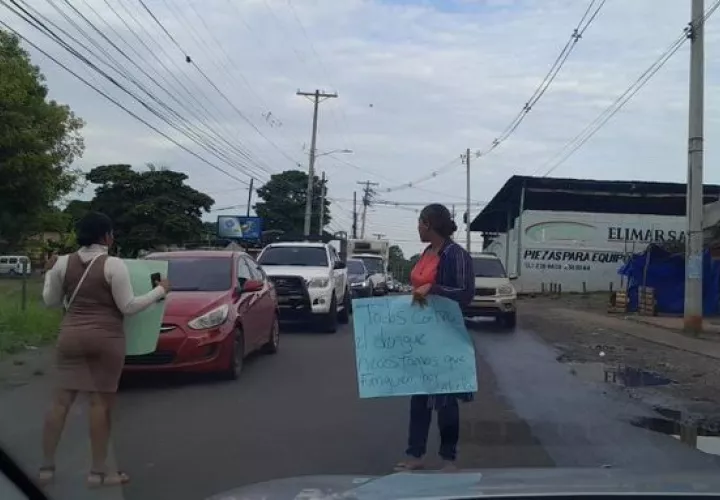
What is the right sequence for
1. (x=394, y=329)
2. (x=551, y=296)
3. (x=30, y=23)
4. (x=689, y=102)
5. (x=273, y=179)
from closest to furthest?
(x=394, y=329), (x=30, y=23), (x=689, y=102), (x=551, y=296), (x=273, y=179)

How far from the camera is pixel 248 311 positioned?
36.7ft

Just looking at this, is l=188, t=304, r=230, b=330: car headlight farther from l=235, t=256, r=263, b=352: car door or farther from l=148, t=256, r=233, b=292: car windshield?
l=148, t=256, r=233, b=292: car windshield

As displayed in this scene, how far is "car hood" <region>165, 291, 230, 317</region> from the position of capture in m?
9.88

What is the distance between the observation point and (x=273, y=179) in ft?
232

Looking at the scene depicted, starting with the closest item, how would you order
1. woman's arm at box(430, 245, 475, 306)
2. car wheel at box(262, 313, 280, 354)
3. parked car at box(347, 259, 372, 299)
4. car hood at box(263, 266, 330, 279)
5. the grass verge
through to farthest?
woman's arm at box(430, 245, 475, 306)
the grass verge
car wheel at box(262, 313, 280, 354)
car hood at box(263, 266, 330, 279)
parked car at box(347, 259, 372, 299)

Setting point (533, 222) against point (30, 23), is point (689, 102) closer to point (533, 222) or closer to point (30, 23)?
point (30, 23)

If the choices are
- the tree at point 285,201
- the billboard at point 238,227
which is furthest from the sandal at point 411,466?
the tree at point 285,201

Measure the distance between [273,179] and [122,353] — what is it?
65.4 m

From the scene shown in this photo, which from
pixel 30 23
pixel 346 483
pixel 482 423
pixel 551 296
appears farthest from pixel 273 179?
pixel 346 483

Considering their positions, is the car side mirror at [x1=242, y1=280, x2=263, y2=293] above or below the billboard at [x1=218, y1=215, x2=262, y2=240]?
below

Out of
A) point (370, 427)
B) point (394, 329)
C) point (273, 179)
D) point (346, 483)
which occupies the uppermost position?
point (273, 179)

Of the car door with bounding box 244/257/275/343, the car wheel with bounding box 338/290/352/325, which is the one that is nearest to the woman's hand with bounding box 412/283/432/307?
the car door with bounding box 244/257/275/343

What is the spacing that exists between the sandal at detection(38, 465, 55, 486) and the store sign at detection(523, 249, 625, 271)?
42237 millimetres

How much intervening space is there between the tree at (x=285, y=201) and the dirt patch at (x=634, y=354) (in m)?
43.7
